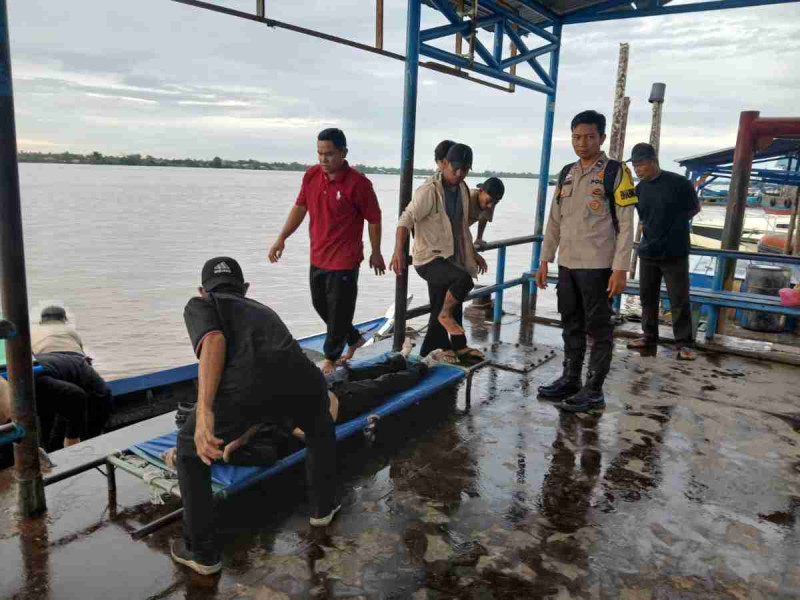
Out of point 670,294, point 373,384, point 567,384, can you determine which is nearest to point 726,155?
point 670,294

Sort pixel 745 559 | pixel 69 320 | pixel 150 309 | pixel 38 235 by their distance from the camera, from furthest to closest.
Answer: pixel 38 235, pixel 150 309, pixel 69 320, pixel 745 559

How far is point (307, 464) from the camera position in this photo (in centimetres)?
246

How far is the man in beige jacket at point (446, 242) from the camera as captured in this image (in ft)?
13.7

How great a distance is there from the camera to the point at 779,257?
18.2ft

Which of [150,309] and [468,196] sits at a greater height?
[468,196]

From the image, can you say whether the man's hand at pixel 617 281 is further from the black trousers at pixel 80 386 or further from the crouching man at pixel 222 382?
the black trousers at pixel 80 386

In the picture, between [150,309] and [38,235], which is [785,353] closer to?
[150,309]

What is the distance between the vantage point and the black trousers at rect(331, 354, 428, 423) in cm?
319

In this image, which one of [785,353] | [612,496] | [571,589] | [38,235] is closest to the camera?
[571,589]

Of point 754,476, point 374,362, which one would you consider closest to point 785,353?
point 754,476

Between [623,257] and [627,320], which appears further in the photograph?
[627,320]

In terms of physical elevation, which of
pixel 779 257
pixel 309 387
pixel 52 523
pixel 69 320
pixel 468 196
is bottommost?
pixel 52 523

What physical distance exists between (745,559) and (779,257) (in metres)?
4.24

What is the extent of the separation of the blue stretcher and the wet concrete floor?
20cm
